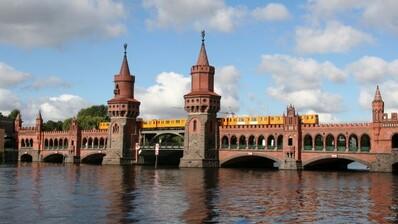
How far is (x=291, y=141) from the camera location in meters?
93.5

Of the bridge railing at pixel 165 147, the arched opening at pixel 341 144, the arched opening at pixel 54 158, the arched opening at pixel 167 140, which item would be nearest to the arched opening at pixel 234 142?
the bridge railing at pixel 165 147

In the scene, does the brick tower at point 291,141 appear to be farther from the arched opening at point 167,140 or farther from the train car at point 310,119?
the arched opening at point 167,140

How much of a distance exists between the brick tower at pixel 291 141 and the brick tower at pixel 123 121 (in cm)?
3674

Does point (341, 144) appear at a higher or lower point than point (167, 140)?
lower

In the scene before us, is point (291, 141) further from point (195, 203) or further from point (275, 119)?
point (195, 203)

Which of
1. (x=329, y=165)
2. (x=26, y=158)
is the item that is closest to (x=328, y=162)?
(x=329, y=165)

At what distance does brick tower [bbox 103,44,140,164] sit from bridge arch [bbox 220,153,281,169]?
23.7 m

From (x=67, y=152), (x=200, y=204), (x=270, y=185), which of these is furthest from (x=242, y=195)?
(x=67, y=152)

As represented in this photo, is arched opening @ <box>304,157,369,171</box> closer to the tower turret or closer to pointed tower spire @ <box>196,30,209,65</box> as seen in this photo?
the tower turret

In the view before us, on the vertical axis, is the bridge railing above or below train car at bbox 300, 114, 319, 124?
below

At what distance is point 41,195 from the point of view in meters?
45.3

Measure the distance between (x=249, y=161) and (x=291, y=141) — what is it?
1705 centimetres

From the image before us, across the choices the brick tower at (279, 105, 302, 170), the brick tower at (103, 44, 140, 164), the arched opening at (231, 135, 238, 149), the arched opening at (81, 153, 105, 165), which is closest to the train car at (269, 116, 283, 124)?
the brick tower at (279, 105, 302, 170)

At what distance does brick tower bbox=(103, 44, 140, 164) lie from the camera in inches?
4525
